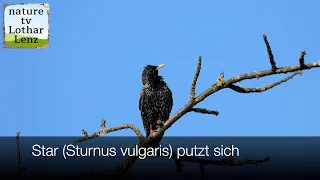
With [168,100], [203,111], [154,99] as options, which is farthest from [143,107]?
[203,111]

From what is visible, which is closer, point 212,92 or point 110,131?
point 212,92

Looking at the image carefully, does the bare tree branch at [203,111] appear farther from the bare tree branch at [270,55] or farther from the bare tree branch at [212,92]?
the bare tree branch at [270,55]

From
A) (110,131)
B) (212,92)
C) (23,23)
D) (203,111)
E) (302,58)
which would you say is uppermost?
(23,23)

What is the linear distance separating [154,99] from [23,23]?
12.2 feet

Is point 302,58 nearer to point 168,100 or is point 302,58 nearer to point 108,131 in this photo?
point 108,131

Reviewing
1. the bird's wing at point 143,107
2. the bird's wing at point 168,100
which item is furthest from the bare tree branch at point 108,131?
the bird's wing at point 143,107

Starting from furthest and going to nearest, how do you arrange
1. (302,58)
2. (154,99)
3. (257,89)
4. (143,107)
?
(143,107)
(154,99)
(257,89)
(302,58)

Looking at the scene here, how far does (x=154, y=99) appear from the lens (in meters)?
10.8

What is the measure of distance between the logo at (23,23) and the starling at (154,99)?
10.2 feet

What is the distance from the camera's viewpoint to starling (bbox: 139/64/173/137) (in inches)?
420

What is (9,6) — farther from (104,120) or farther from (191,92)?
(191,92)

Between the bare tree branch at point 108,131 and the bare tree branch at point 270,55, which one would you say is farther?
the bare tree branch at point 108,131

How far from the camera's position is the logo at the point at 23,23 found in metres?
12.8

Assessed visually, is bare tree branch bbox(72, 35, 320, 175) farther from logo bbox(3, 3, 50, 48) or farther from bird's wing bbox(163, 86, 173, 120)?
logo bbox(3, 3, 50, 48)
